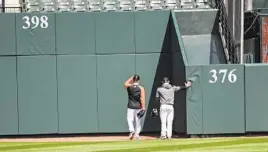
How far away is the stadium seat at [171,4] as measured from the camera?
853 inches

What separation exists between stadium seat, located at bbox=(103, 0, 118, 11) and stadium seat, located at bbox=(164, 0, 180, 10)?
1802 mm

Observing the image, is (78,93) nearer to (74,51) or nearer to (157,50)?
(74,51)

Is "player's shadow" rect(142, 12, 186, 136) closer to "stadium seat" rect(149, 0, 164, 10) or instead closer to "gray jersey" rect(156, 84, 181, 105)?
"gray jersey" rect(156, 84, 181, 105)

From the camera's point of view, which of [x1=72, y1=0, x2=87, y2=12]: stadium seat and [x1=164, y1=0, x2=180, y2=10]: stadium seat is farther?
[x1=72, y1=0, x2=87, y2=12]: stadium seat

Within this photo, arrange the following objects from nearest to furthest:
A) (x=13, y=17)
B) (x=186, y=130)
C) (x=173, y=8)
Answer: (x=186, y=130) < (x=13, y=17) < (x=173, y=8)

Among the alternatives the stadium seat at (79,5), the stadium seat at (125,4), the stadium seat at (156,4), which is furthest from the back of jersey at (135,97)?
the stadium seat at (79,5)

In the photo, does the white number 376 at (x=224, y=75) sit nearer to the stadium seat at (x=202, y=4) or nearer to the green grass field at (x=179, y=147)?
the green grass field at (x=179, y=147)

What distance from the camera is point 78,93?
774 inches

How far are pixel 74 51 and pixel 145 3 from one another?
147 inches

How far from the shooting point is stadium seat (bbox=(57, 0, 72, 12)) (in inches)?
858

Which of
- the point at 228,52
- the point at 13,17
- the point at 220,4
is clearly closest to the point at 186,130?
the point at 228,52

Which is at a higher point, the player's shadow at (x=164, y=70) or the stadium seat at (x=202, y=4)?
the stadium seat at (x=202, y=4)

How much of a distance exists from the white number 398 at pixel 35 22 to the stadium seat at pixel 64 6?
219 centimetres

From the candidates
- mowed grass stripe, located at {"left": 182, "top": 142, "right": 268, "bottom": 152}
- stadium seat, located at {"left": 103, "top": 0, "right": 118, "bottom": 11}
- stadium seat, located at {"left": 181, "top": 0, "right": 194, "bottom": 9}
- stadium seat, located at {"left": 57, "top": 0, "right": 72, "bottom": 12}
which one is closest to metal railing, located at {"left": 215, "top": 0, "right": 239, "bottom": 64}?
stadium seat, located at {"left": 181, "top": 0, "right": 194, "bottom": 9}
